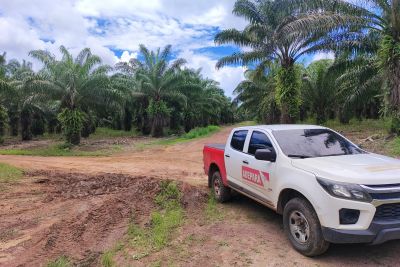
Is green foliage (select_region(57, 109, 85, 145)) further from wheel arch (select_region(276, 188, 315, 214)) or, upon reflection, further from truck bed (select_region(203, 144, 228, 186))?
wheel arch (select_region(276, 188, 315, 214))

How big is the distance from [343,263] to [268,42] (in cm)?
1656

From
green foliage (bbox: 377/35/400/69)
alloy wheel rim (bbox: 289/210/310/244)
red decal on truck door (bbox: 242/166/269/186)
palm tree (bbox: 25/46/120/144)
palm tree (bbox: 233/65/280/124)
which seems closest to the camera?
alloy wheel rim (bbox: 289/210/310/244)

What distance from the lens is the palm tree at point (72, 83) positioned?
23.3 m

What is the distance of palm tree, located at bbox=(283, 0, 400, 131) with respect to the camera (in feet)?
48.6

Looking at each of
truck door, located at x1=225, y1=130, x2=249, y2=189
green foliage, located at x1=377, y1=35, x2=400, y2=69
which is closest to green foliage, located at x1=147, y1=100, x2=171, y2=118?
green foliage, located at x1=377, y1=35, x2=400, y2=69

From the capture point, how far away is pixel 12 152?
21.0 meters

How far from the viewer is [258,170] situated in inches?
247

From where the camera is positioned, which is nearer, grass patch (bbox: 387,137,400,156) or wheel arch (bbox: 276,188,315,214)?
wheel arch (bbox: 276,188,315,214)

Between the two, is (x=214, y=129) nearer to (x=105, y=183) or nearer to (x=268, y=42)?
(x=268, y=42)

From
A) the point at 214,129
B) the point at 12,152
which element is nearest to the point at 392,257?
the point at 12,152

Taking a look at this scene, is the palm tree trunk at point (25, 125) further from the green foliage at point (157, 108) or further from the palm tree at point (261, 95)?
the palm tree at point (261, 95)

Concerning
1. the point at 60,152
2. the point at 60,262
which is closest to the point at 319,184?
the point at 60,262

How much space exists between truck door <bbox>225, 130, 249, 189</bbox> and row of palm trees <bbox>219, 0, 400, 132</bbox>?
9.25 meters

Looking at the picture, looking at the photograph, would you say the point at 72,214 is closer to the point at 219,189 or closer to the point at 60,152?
the point at 219,189
